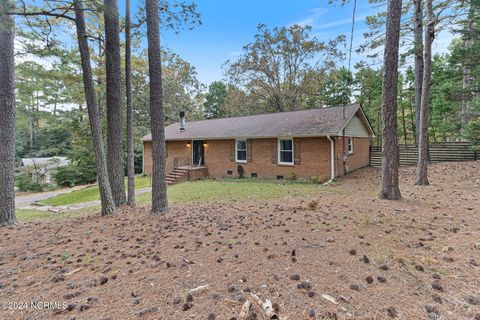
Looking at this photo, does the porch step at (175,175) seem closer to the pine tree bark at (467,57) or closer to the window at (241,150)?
the window at (241,150)

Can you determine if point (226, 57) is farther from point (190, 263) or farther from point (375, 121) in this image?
point (190, 263)

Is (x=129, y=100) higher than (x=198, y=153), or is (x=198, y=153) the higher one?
(x=129, y=100)

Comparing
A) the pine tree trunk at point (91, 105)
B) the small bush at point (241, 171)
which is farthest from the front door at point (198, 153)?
the pine tree trunk at point (91, 105)

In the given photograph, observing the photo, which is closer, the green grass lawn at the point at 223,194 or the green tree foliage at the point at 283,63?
the green grass lawn at the point at 223,194

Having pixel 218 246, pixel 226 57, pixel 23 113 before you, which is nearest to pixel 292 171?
pixel 218 246

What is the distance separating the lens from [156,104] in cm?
586

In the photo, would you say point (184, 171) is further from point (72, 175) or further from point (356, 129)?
point (72, 175)

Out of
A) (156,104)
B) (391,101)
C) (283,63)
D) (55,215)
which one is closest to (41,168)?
(55,215)

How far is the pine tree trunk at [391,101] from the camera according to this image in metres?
5.93

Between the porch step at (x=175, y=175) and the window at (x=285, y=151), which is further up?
the window at (x=285, y=151)

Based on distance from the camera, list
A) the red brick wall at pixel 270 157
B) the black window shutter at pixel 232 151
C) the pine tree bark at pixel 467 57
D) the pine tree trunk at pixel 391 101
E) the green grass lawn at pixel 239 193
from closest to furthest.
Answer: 1. the pine tree trunk at pixel 391 101
2. the green grass lawn at pixel 239 193
3. the pine tree bark at pixel 467 57
4. the red brick wall at pixel 270 157
5. the black window shutter at pixel 232 151

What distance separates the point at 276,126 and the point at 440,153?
10564mm

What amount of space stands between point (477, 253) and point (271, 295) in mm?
2624

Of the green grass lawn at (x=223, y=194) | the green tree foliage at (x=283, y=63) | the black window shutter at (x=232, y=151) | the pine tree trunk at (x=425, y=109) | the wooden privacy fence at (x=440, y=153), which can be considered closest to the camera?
the pine tree trunk at (x=425, y=109)
